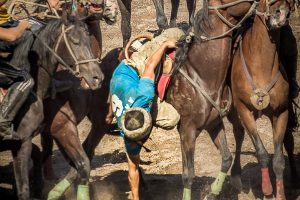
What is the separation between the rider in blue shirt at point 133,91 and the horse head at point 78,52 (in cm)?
55

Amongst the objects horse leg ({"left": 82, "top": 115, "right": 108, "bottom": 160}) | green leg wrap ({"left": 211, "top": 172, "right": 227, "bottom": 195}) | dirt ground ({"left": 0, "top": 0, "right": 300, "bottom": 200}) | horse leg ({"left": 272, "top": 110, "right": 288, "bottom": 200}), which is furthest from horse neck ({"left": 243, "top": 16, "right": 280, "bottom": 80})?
horse leg ({"left": 82, "top": 115, "right": 108, "bottom": 160})

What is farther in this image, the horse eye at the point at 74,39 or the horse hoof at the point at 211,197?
the horse hoof at the point at 211,197

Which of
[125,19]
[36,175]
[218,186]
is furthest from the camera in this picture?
[125,19]

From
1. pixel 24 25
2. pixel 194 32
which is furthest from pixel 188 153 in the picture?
pixel 24 25

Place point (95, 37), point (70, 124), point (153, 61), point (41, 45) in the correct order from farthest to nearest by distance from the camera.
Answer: point (95, 37) → point (70, 124) → point (153, 61) → point (41, 45)

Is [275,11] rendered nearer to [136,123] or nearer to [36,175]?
[136,123]

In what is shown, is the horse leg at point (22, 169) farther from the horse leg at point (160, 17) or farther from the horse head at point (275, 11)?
the horse leg at point (160, 17)

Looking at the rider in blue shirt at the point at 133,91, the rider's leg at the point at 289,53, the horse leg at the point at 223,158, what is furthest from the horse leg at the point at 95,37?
the rider's leg at the point at 289,53

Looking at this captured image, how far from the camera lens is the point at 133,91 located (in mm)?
9375

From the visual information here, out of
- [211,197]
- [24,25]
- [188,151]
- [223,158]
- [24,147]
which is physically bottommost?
[211,197]

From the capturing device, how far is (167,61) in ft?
32.3

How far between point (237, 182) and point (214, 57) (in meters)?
2.23

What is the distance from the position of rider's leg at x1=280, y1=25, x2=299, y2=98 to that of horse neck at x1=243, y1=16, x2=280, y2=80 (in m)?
0.46

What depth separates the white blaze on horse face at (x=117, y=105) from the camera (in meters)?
9.59
